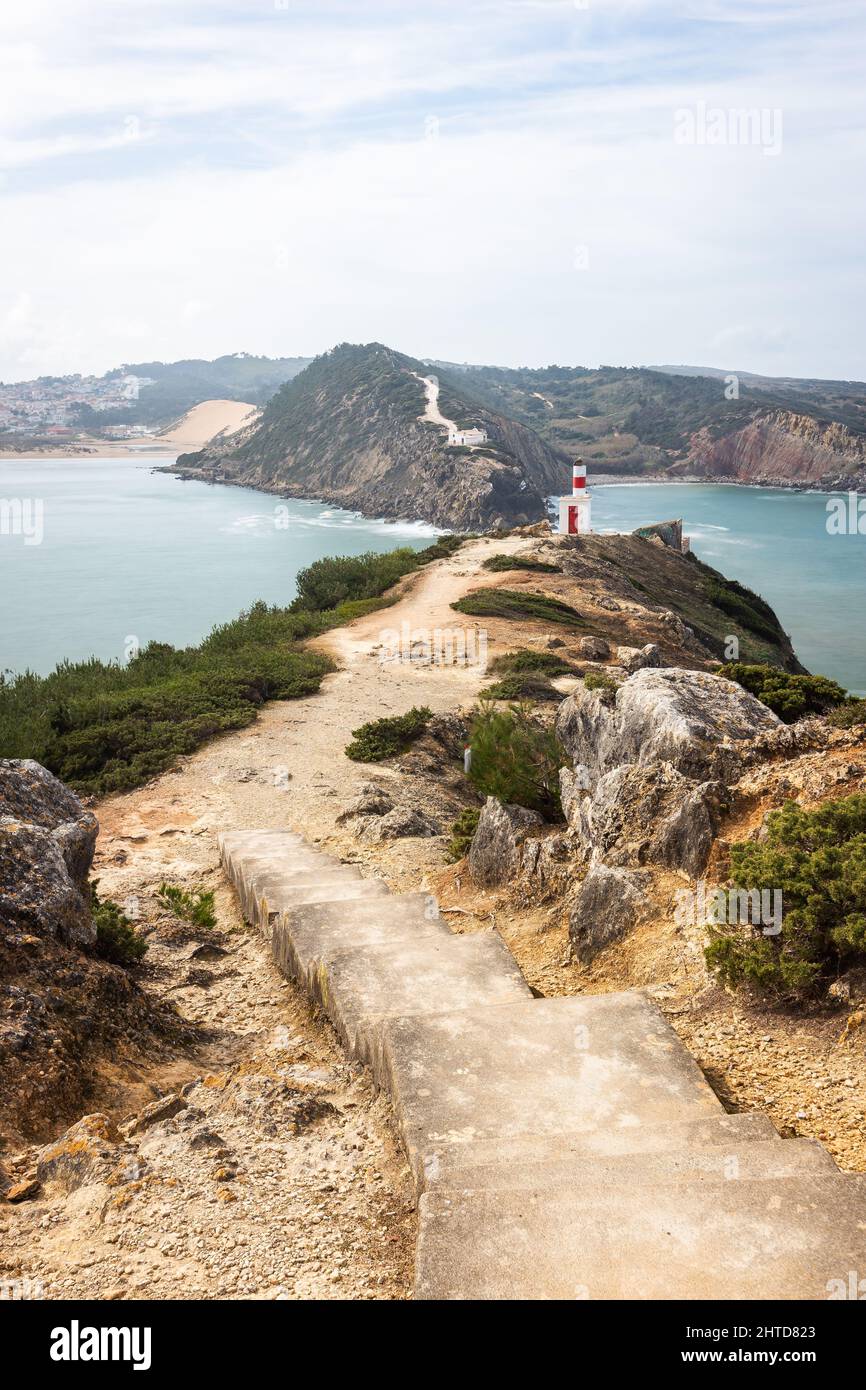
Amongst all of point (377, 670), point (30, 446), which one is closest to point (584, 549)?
point (377, 670)

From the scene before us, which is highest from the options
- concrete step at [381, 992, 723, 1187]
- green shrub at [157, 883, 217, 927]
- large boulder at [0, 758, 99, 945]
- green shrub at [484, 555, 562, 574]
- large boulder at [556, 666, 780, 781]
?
green shrub at [484, 555, 562, 574]

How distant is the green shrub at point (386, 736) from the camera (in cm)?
1683

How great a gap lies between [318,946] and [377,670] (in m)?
17.1

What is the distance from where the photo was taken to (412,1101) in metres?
4.57

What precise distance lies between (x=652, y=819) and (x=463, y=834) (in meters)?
3.92

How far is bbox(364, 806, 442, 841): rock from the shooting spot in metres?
12.5

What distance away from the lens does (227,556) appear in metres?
66.1

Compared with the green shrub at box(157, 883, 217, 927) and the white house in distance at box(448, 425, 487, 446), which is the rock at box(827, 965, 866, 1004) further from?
the white house in distance at box(448, 425, 487, 446)

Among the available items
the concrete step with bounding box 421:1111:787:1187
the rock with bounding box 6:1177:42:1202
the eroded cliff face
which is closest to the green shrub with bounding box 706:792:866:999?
the concrete step with bounding box 421:1111:787:1187

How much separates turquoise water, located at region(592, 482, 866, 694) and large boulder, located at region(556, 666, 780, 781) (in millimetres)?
34375

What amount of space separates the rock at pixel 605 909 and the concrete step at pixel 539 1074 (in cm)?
172

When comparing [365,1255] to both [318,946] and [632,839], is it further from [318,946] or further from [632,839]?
[632,839]

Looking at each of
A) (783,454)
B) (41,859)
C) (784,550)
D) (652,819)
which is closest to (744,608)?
(652,819)

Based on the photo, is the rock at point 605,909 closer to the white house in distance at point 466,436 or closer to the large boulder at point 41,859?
the large boulder at point 41,859
